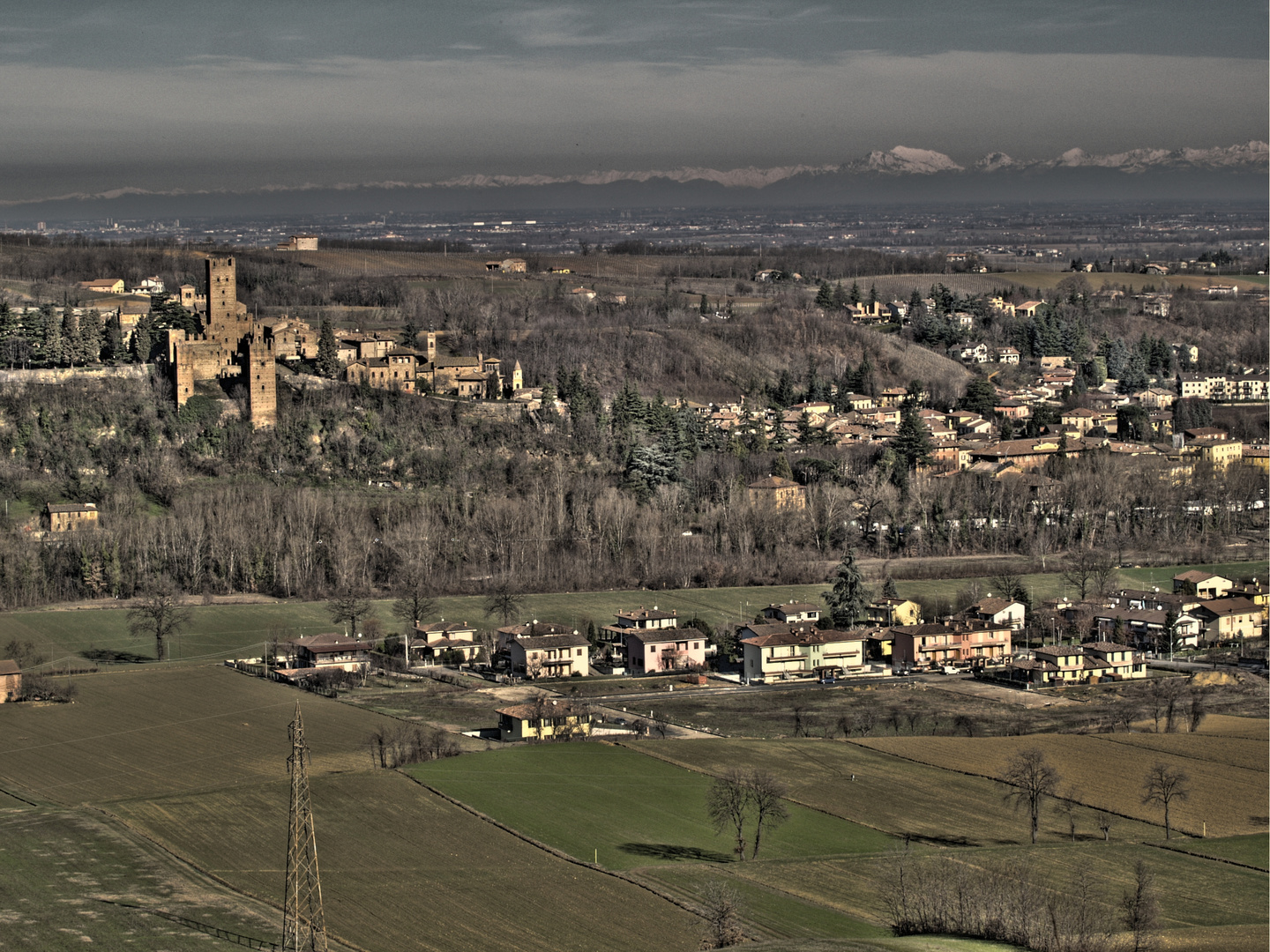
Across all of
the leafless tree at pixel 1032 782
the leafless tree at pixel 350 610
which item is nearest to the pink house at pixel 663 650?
the leafless tree at pixel 350 610

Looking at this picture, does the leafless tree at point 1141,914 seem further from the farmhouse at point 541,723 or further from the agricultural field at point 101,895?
the farmhouse at point 541,723

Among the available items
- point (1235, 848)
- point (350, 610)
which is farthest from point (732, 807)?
point (350, 610)

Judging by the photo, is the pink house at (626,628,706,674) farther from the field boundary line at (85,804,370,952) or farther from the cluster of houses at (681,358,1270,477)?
the cluster of houses at (681,358,1270,477)

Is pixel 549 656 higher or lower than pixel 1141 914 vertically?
lower

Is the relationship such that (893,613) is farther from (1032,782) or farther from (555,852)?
(555,852)

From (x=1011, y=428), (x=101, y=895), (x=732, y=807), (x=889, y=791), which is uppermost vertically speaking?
(x=1011, y=428)

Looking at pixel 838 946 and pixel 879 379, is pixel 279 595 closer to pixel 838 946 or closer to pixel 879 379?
pixel 838 946

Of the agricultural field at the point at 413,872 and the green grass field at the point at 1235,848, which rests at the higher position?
the agricultural field at the point at 413,872
